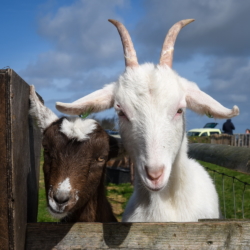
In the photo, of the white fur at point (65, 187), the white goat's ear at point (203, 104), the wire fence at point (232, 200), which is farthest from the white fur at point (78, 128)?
the wire fence at point (232, 200)

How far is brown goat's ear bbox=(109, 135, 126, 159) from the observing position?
10.4ft

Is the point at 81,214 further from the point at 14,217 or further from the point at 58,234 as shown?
the point at 14,217

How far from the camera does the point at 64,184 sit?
2.48 metres

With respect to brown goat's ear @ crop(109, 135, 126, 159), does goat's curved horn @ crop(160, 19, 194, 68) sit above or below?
above

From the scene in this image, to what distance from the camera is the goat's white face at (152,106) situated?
7.97 feet

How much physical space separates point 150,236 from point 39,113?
1277 millimetres

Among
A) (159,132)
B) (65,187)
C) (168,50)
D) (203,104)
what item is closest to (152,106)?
(159,132)

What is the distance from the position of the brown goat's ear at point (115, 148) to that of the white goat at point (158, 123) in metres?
0.29

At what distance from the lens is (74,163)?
2680 millimetres

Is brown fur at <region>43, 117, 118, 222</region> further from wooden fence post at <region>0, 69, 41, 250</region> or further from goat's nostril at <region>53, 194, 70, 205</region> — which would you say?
wooden fence post at <region>0, 69, 41, 250</region>

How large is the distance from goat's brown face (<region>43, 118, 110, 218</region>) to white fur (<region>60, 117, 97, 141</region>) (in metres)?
0.03

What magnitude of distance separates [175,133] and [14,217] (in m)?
1.37

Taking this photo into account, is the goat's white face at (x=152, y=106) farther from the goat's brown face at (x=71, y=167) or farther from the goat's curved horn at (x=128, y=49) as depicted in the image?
the goat's brown face at (x=71, y=167)

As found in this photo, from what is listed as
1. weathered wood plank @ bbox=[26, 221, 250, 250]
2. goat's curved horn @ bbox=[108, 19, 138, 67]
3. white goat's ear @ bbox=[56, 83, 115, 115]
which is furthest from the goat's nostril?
goat's curved horn @ bbox=[108, 19, 138, 67]
